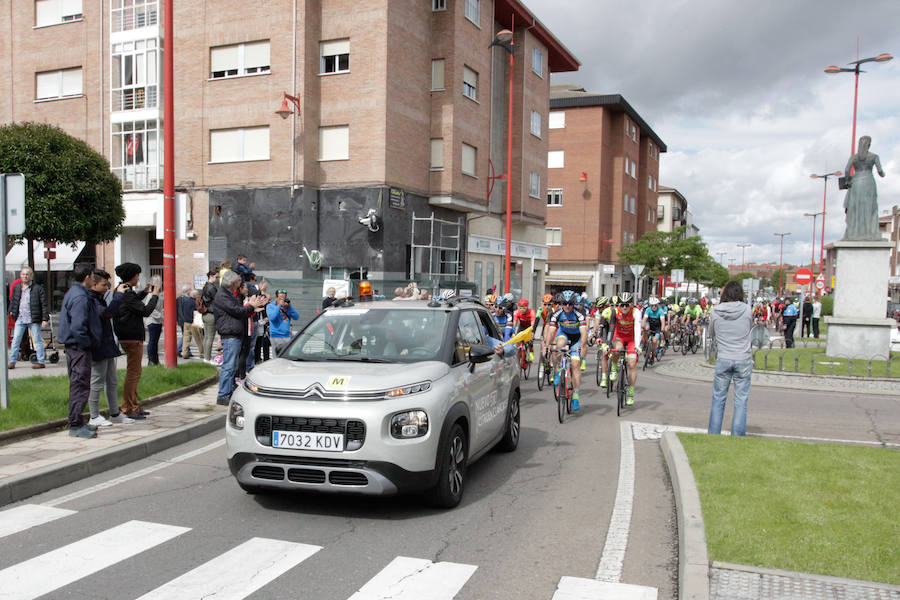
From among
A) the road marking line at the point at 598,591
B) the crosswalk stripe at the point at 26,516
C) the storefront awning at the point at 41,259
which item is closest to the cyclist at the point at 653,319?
the road marking line at the point at 598,591

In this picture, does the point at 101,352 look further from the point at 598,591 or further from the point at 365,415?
the point at 598,591

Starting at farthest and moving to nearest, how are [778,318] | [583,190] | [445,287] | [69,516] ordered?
[583,190]
[778,318]
[445,287]
[69,516]

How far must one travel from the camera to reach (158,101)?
27625mm

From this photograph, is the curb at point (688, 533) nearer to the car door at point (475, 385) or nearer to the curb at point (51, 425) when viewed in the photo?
the car door at point (475, 385)

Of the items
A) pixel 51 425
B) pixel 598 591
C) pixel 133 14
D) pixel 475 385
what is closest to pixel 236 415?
pixel 475 385

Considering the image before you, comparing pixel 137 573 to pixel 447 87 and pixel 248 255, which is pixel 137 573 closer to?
pixel 248 255

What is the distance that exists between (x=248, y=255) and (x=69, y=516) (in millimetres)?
20940

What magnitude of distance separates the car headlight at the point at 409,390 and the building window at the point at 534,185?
98.9ft

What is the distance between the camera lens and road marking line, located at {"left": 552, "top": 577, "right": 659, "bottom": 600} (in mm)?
4059

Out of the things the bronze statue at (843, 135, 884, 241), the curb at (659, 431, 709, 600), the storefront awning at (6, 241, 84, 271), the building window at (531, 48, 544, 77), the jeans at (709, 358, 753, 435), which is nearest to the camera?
the curb at (659, 431, 709, 600)

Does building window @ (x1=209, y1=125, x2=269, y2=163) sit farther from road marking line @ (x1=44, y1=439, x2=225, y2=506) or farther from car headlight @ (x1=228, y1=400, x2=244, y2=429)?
car headlight @ (x1=228, y1=400, x2=244, y2=429)

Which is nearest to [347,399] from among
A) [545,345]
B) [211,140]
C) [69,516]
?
[69,516]

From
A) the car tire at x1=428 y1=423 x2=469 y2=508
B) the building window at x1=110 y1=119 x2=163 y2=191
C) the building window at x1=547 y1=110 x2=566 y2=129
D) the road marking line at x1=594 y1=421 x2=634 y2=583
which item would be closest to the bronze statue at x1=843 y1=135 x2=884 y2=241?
the road marking line at x1=594 y1=421 x2=634 y2=583

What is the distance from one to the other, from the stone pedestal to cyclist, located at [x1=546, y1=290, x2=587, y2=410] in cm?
1084
